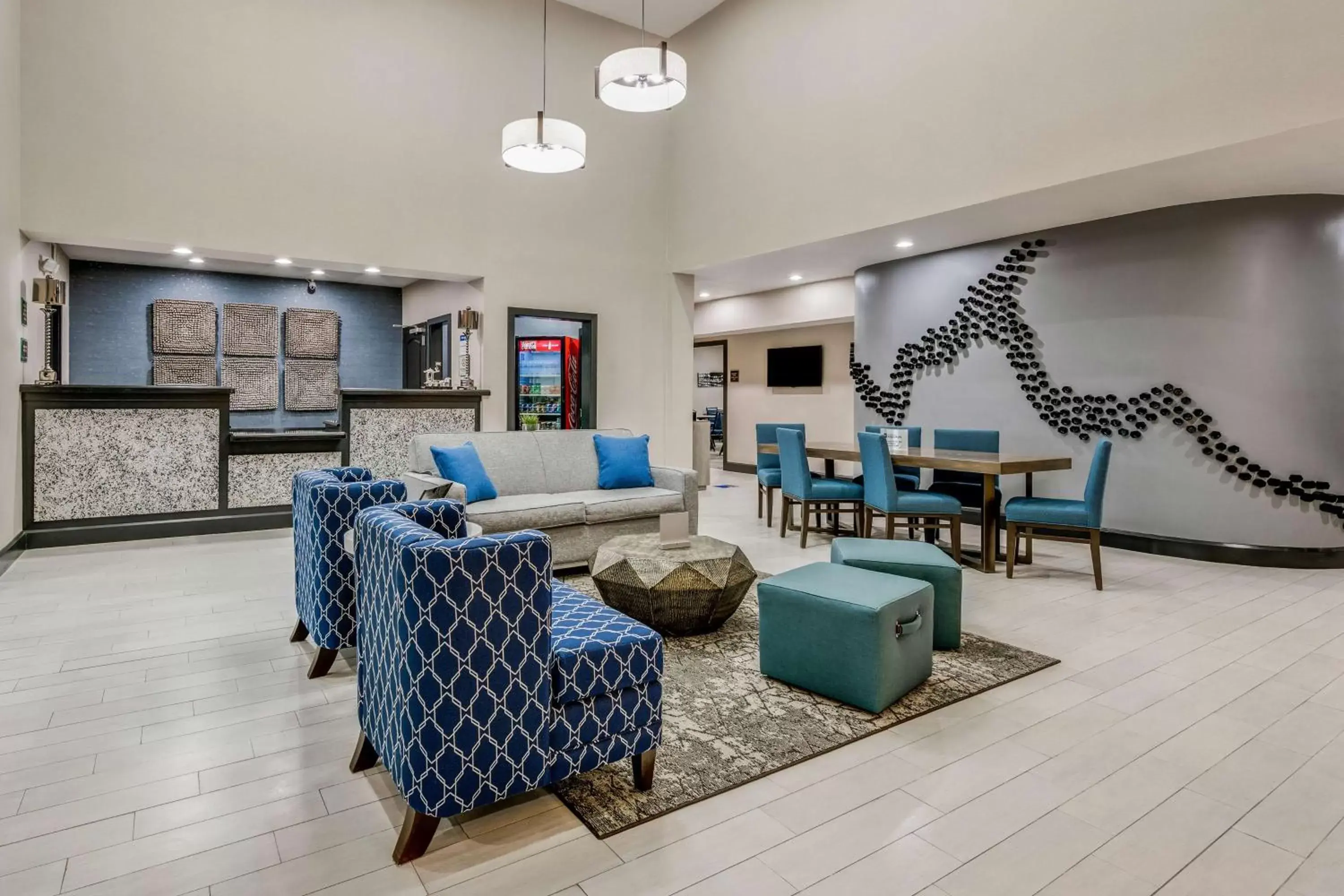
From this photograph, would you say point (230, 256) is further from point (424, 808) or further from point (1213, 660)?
point (1213, 660)

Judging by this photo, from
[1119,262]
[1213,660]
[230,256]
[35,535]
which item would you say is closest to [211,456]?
[35,535]

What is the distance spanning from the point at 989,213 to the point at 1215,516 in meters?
2.90

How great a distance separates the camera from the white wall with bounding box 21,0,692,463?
17.7 ft

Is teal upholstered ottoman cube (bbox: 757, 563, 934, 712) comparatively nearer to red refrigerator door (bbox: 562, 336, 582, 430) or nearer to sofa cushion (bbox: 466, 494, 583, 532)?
sofa cushion (bbox: 466, 494, 583, 532)

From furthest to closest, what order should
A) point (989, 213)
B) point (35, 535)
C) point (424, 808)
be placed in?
point (989, 213) → point (35, 535) → point (424, 808)

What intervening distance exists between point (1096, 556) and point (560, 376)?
5.73 metres

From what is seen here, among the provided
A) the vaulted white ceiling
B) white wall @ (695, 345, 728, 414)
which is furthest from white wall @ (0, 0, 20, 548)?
white wall @ (695, 345, 728, 414)

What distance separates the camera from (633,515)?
16.2 feet

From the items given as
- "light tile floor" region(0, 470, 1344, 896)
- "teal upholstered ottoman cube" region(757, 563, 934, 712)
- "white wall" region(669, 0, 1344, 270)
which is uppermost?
"white wall" region(669, 0, 1344, 270)

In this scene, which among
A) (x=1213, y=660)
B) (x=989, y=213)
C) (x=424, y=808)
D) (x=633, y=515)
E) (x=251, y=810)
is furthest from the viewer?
(x=989, y=213)

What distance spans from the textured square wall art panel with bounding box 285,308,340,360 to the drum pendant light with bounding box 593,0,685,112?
20.7 ft

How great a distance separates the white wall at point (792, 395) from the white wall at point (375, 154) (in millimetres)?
2474

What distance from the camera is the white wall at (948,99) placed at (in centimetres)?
416

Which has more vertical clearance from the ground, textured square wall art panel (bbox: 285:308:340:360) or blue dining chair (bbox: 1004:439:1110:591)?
textured square wall art panel (bbox: 285:308:340:360)
